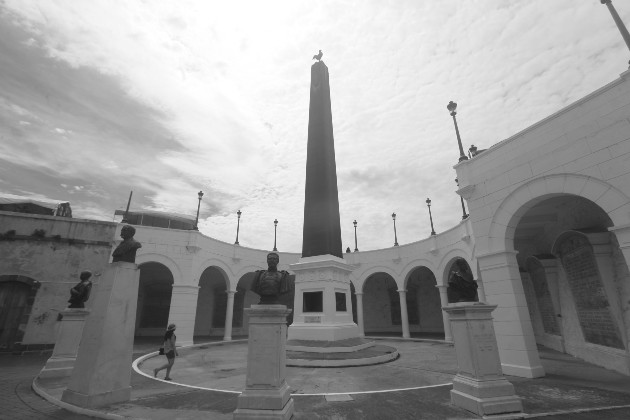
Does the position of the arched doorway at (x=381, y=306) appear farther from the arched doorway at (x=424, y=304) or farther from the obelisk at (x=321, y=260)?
the obelisk at (x=321, y=260)

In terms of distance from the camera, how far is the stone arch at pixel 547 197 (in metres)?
6.78

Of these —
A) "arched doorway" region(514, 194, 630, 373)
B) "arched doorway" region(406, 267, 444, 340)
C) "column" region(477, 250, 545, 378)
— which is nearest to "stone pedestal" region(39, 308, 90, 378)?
"column" region(477, 250, 545, 378)

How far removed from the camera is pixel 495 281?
8922 mm

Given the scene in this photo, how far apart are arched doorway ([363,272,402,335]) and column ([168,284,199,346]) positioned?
14774 mm

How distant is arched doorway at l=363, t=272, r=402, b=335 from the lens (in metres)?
25.4

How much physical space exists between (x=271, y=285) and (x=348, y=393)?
3.02m

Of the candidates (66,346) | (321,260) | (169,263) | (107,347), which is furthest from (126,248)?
(169,263)

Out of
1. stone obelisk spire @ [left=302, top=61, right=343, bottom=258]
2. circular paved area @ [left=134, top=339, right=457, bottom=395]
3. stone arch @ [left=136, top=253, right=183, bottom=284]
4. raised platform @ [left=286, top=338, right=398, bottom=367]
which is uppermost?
stone obelisk spire @ [left=302, top=61, right=343, bottom=258]

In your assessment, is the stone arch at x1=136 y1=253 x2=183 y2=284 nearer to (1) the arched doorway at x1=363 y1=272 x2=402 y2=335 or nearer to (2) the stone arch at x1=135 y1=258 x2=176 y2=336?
(2) the stone arch at x1=135 y1=258 x2=176 y2=336

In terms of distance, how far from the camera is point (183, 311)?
17.2m

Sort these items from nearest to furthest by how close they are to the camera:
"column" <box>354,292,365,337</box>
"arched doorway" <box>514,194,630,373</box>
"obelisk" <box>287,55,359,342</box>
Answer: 1. "arched doorway" <box>514,194,630,373</box>
2. "obelisk" <box>287,55,359,342</box>
3. "column" <box>354,292,365,337</box>

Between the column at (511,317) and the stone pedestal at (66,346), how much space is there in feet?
41.7

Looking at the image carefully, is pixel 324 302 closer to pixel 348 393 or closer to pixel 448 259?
pixel 348 393

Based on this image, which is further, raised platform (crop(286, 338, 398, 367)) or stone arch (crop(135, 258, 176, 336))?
stone arch (crop(135, 258, 176, 336))
